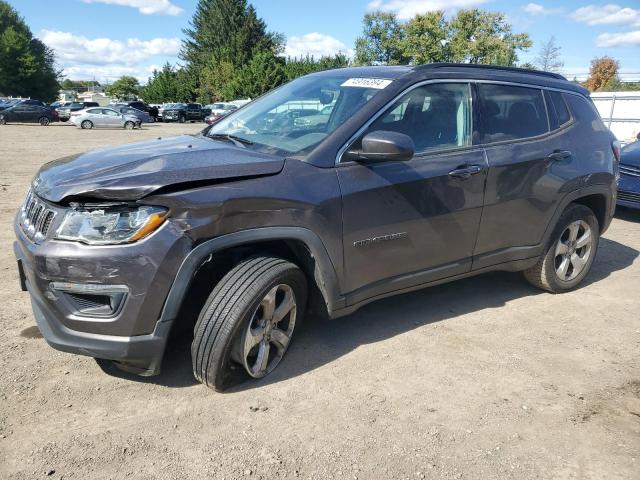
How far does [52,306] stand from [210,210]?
36.2 inches

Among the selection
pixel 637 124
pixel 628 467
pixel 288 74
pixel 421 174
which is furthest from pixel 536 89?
pixel 288 74

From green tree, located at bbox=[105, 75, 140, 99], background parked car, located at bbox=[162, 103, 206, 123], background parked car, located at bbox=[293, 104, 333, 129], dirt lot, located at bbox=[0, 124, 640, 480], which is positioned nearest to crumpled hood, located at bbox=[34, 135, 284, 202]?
background parked car, located at bbox=[293, 104, 333, 129]

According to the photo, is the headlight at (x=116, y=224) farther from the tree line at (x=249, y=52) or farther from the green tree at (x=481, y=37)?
the green tree at (x=481, y=37)

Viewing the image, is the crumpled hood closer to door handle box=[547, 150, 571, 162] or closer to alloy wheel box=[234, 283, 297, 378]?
alloy wheel box=[234, 283, 297, 378]

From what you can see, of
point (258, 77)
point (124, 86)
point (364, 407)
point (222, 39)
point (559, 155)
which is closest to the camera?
point (364, 407)

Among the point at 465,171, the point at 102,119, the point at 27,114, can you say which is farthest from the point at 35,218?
the point at 27,114

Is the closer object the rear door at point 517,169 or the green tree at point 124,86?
the rear door at point 517,169

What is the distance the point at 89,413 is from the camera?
2719 mm

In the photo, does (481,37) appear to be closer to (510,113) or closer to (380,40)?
(380,40)

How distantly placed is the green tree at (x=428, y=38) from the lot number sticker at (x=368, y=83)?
6940 centimetres

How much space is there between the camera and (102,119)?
103 ft

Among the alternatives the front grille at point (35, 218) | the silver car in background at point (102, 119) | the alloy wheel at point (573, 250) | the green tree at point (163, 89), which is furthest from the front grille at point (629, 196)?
the green tree at point (163, 89)

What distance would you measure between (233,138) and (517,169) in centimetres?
209

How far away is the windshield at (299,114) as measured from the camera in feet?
10.7
